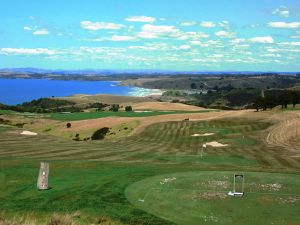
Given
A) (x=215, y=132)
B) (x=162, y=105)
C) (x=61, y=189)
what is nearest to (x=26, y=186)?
(x=61, y=189)

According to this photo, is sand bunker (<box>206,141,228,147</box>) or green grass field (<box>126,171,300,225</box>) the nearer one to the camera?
green grass field (<box>126,171,300,225</box>)

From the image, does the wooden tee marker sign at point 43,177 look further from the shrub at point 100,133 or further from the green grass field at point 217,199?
the shrub at point 100,133

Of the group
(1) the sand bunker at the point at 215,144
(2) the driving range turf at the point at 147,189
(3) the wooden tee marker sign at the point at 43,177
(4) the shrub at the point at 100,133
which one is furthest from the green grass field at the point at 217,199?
(4) the shrub at the point at 100,133

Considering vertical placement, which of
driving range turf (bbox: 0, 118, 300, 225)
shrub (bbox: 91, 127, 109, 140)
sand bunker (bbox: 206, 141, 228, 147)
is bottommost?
shrub (bbox: 91, 127, 109, 140)

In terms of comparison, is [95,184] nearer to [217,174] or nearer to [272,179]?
[217,174]

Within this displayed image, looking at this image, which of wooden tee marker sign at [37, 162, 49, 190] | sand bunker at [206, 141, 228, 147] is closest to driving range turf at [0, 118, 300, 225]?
wooden tee marker sign at [37, 162, 49, 190]

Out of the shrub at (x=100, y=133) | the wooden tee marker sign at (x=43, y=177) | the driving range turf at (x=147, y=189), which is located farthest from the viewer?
the shrub at (x=100, y=133)

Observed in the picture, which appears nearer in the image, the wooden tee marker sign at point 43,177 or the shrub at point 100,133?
the wooden tee marker sign at point 43,177

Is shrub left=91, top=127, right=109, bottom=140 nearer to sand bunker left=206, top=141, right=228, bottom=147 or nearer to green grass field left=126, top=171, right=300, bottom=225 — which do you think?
sand bunker left=206, top=141, right=228, bottom=147

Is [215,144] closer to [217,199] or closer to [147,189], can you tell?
[147,189]

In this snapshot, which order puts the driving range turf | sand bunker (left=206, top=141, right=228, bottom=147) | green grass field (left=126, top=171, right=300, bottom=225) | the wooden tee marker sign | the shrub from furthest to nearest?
1. the shrub
2. sand bunker (left=206, top=141, right=228, bottom=147)
3. the wooden tee marker sign
4. the driving range turf
5. green grass field (left=126, top=171, right=300, bottom=225)

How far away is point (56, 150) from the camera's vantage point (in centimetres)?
4994

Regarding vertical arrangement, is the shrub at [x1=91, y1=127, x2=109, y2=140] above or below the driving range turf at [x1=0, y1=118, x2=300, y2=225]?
below

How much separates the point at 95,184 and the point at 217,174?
786 cm
